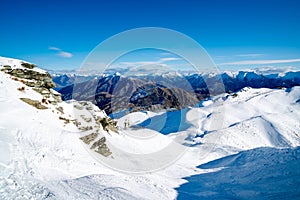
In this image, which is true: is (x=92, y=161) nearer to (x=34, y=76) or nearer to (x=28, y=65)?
(x=34, y=76)

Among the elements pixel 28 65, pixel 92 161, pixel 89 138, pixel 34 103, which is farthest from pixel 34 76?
pixel 92 161

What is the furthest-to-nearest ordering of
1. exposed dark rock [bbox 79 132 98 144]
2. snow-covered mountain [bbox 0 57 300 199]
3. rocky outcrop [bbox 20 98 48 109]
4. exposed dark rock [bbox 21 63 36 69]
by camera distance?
exposed dark rock [bbox 21 63 36 69] < exposed dark rock [bbox 79 132 98 144] < rocky outcrop [bbox 20 98 48 109] < snow-covered mountain [bbox 0 57 300 199]

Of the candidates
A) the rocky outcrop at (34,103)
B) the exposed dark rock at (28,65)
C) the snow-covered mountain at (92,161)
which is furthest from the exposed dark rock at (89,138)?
the exposed dark rock at (28,65)

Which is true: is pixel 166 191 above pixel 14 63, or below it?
below

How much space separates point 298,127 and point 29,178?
208ft

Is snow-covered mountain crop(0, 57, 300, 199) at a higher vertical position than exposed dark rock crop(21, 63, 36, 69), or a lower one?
lower

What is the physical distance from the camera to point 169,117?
76.3m

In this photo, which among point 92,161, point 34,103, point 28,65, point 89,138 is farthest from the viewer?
point 28,65

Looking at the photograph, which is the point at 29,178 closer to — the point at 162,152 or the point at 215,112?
the point at 162,152

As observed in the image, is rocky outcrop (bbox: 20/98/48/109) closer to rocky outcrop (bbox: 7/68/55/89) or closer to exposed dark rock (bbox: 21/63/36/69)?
rocky outcrop (bbox: 7/68/55/89)

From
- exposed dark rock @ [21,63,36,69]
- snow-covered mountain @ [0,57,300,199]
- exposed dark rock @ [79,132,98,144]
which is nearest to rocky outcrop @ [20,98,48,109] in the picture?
snow-covered mountain @ [0,57,300,199]

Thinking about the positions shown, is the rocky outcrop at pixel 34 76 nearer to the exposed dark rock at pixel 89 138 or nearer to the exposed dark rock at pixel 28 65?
the exposed dark rock at pixel 28 65

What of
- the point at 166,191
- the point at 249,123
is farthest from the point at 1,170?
the point at 249,123

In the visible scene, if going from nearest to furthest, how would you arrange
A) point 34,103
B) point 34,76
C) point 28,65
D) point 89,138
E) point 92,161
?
1. point 92,161
2. point 34,103
3. point 89,138
4. point 34,76
5. point 28,65
